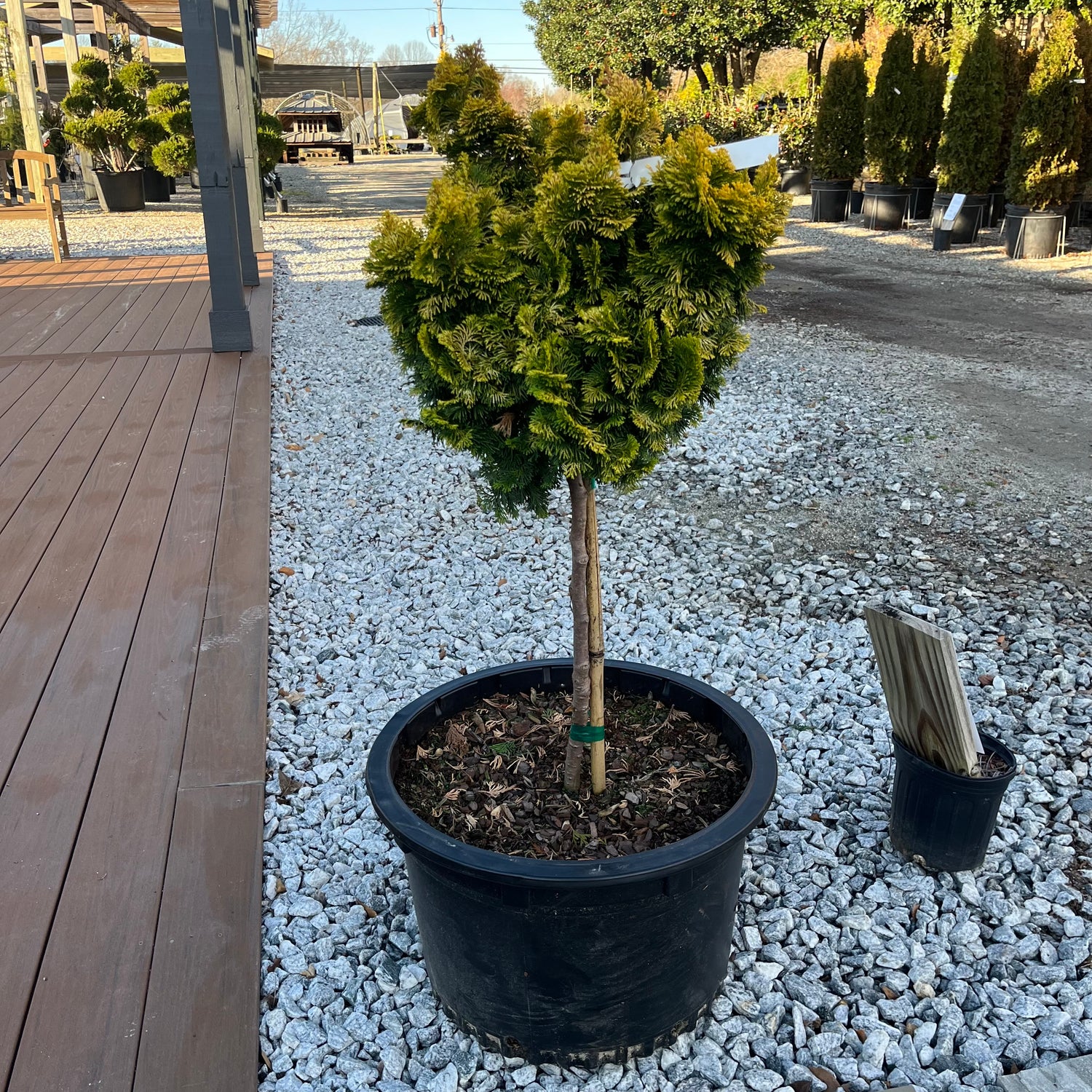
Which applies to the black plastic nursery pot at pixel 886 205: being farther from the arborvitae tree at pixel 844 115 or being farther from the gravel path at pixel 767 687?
the gravel path at pixel 767 687

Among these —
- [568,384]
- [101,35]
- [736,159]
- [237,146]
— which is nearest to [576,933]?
[568,384]

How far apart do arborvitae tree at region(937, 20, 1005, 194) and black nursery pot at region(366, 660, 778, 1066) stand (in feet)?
34.5

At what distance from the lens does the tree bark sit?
1.71 m

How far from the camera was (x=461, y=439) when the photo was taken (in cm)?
154

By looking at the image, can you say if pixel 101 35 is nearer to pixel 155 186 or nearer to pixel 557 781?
pixel 155 186

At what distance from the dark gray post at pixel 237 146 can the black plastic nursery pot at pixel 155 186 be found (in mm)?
6438

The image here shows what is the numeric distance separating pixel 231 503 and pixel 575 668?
2300 mm

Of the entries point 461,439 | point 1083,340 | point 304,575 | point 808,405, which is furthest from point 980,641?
point 1083,340

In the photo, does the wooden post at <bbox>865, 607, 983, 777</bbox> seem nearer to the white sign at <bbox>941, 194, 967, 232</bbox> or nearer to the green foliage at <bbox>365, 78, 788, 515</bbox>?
the green foliage at <bbox>365, 78, 788, 515</bbox>

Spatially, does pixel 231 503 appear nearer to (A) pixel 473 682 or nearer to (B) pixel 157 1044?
(A) pixel 473 682

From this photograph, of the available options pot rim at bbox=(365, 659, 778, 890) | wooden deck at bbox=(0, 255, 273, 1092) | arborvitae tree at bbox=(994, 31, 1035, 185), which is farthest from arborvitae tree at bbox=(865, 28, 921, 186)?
pot rim at bbox=(365, 659, 778, 890)

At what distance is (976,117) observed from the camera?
9.98 metres

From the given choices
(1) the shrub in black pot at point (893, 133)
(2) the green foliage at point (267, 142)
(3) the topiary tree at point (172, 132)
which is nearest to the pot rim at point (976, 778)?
(1) the shrub in black pot at point (893, 133)

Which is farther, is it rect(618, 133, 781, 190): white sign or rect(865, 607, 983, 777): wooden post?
rect(865, 607, 983, 777): wooden post
